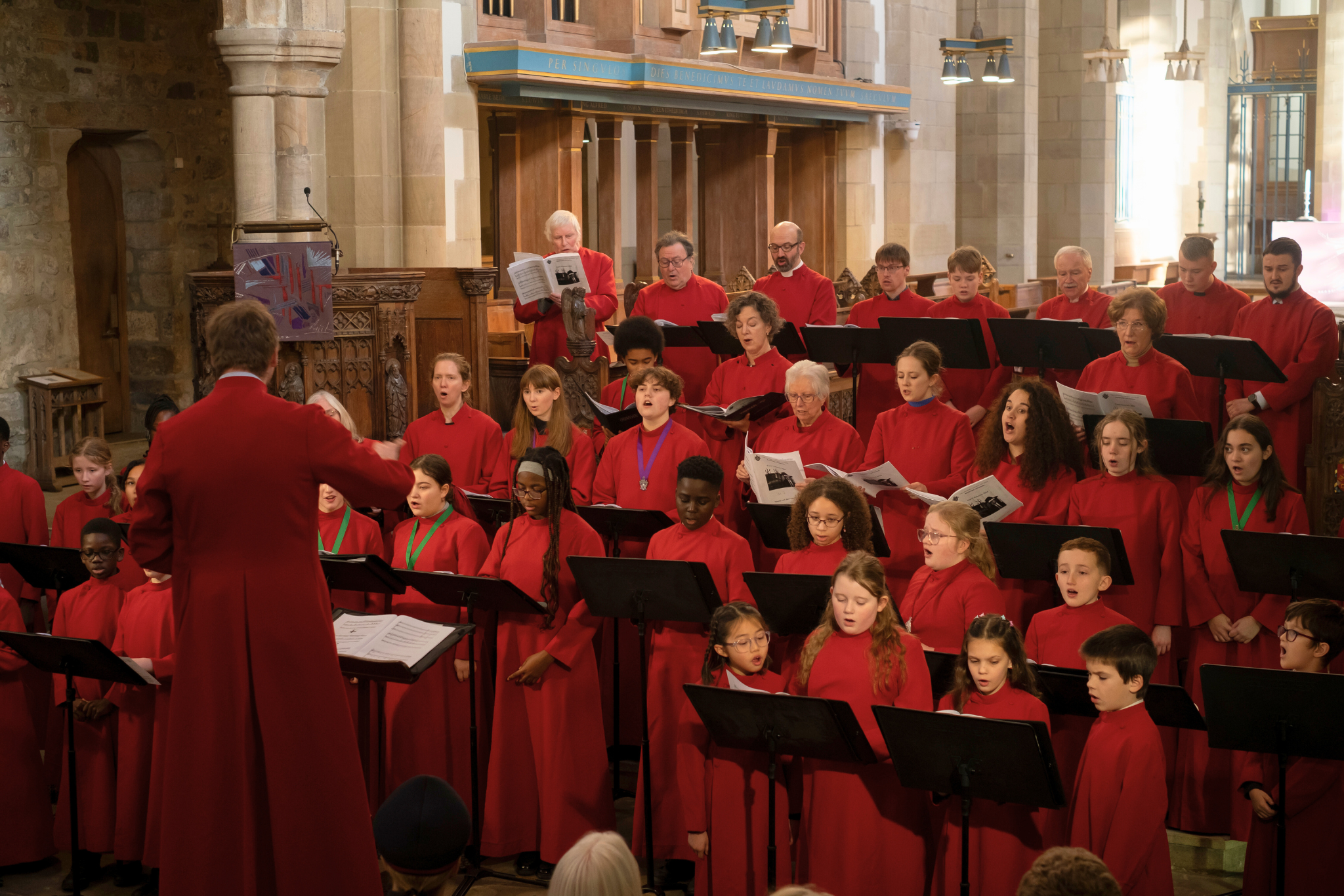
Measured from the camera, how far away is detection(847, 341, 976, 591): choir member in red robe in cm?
602

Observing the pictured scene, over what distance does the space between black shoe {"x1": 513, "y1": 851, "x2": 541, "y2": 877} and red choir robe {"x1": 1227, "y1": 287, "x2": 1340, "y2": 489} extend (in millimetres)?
4135

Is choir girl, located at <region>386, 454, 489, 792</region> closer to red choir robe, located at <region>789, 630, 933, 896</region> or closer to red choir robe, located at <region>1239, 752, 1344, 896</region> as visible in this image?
red choir robe, located at <region>789, 630, 933, 896</region>

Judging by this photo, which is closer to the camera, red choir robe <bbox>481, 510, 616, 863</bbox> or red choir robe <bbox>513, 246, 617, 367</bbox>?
red choir robe <bbox>481, 510, 616, 863</bbox>

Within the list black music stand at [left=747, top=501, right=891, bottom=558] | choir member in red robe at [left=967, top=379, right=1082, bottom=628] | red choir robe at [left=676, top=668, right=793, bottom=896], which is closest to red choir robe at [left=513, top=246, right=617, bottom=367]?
black music stand at [left=747, top=501, right=891, bottom=558]

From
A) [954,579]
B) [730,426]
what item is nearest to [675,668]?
[954,579]

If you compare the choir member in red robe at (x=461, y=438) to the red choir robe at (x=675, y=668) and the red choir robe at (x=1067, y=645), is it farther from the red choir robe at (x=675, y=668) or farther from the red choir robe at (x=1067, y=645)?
the red choir robe at (x=1067, y=645)

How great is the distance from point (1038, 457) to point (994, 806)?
1793 millimetres

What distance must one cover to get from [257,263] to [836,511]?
3.78 m

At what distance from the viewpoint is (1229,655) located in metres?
5.37

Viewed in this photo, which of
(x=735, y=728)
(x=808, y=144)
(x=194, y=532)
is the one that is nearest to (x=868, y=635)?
(x=735, y=728)

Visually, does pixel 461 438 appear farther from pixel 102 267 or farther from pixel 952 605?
pixel 102 267

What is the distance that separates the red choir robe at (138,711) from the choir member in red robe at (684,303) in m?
3.65

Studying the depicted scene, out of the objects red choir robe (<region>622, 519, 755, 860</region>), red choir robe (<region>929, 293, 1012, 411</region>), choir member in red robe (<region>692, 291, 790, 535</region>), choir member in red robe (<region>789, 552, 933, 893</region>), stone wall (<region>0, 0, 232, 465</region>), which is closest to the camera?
choir member in red robe (<region>789, 552, 933, 893</region>)

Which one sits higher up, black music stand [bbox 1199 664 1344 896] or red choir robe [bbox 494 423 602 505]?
red choir robe [bbox 494 423 602 505]
